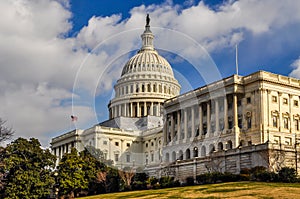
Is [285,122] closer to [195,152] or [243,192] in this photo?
[195,152]

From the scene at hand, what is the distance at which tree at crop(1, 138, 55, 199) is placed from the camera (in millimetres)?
83750

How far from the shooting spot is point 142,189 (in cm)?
7862

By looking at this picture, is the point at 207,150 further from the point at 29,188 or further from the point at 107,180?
the point at 29,188

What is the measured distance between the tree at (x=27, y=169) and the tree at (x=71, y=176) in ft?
7.37

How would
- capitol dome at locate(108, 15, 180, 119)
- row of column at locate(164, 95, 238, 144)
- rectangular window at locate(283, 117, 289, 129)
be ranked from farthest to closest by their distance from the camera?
capitol dome at locate(108, 15, 180, 119), row of column at locate(164, 95, 238, 144), rectangular window at locate(283, 117, 289, 129)

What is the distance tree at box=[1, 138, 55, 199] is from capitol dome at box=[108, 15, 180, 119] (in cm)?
3574

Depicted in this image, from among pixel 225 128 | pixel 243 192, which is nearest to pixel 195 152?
pixel 225 128

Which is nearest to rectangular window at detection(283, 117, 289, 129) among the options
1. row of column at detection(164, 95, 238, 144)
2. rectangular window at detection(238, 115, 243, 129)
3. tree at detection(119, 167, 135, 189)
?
rectangular window at detection(238, 115, 243, 129)

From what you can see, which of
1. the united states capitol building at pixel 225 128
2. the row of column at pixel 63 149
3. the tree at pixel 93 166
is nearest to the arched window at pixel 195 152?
the united states capitol building at pixel 225 128

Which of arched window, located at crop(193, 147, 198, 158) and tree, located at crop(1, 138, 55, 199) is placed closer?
tree, located at crop(1, 138, 55, 199)

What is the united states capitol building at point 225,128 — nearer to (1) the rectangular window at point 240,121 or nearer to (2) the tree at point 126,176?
(1) the rectangular window at point 240,121

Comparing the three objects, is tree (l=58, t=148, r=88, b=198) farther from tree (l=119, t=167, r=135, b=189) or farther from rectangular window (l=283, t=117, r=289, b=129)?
rectangular window (l=283, t=117, r=289, b=129)

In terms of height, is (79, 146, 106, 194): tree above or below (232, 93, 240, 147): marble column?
below

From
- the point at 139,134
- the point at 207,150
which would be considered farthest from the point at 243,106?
the point at 139,134
